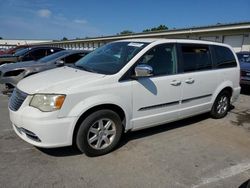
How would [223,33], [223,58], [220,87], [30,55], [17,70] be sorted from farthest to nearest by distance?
1. [223,33]
2. [30,55]
3. [17,70]
4. [223,58]
5. [220,87]

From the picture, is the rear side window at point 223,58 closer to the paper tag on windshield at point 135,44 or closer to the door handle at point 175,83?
the door handle at point 175,83

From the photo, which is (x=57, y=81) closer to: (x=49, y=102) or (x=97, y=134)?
(x=49, y=102)

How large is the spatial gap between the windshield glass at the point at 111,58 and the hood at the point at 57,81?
0.84ft

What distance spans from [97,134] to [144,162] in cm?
80

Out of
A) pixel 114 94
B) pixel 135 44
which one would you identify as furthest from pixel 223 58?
pixel 114 94

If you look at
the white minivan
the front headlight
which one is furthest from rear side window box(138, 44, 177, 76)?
the front headlight

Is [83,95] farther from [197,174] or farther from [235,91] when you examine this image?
[235,91]

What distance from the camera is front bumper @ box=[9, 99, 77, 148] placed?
11.3 ft

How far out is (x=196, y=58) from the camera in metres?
5.14

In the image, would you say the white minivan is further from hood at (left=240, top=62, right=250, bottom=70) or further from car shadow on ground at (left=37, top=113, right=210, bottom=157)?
hood at (left=240, top=62, right=250, bottom=70)

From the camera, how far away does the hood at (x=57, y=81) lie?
358 cm

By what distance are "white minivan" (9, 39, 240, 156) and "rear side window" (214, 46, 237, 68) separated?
112 mm

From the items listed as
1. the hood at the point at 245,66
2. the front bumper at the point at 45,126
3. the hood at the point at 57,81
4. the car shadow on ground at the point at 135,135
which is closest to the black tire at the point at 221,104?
the car shadow on ground at the point at 135,135

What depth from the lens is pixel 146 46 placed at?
172 inches
